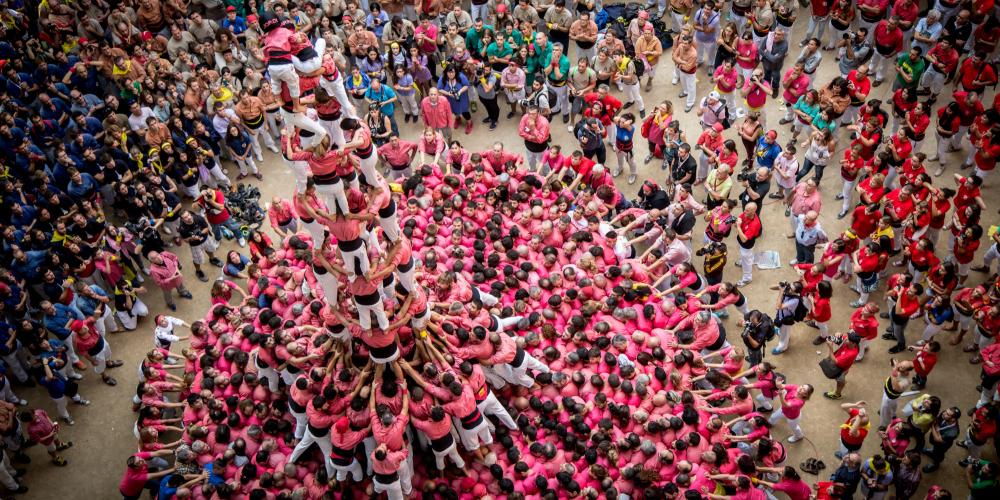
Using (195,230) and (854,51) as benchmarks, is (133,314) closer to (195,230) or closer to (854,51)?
(195,230)

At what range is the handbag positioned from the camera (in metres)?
14.7

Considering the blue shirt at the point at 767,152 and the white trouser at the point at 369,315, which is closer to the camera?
the white trouser at the point at 369,315

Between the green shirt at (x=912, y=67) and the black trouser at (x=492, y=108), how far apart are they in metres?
9.27

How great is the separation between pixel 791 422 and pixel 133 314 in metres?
13.0

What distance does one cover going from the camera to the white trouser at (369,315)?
11.7m

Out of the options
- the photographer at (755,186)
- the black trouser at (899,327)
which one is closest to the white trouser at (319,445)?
the photographer at (755,186)

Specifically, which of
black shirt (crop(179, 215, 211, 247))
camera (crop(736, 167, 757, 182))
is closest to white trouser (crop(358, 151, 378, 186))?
black shirt (crop(179, 215, 211, 247))

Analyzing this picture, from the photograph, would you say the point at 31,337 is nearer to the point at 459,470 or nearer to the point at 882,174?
the point at 459,470

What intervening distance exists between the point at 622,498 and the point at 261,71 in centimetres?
1444

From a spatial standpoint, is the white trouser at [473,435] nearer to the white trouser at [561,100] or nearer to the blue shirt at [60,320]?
the blue shirt at [60,320]

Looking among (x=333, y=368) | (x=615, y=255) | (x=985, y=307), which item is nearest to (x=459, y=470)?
(x=333, y=368)

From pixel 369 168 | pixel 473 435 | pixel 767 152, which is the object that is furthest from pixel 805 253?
pixel 369 168

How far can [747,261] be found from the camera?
1681 centimetres

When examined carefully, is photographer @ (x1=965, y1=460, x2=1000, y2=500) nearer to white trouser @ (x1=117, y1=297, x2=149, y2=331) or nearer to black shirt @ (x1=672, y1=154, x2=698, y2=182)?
black shirt @ (x1=672, y1=154, x2=698, y2=182)
